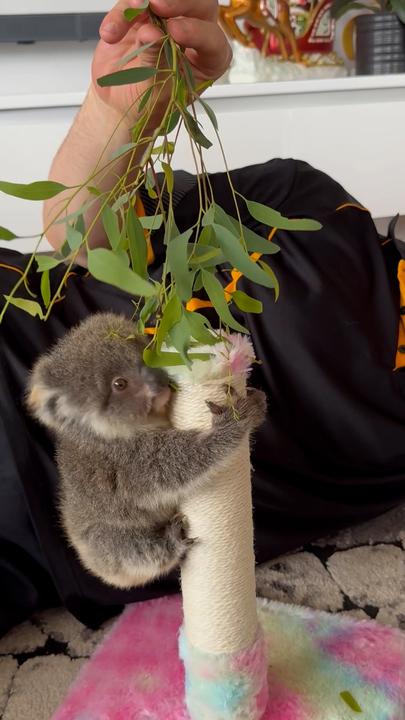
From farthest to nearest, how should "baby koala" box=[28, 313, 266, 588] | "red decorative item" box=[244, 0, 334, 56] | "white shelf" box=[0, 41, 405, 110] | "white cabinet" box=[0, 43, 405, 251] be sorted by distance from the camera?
"red decorative item" box=[244, 0, 334, 56]
"white shelf" box=[0, 41, 405, 110]
"white cabinet" box=[0, 43, 405, 251]
"baby koala" box=[28, 313, 266, 588]

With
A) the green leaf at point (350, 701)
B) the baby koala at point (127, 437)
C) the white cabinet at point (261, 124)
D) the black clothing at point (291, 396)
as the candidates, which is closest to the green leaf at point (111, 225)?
the baby koala at point (127, 437)

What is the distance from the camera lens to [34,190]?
0.54 metres

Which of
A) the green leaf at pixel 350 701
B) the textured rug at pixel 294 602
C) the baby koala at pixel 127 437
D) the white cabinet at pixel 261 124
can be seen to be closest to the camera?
the baby koala at pixel 127 437

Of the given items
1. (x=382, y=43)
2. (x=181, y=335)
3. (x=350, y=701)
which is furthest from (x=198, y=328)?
(x=382, y=43)

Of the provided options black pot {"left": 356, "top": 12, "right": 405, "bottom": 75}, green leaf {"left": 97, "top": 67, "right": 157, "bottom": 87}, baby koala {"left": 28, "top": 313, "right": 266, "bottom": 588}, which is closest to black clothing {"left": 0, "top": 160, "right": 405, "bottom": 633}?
baby koala {"left": 28, "top": 313, "right": 266, "bottom": 588}

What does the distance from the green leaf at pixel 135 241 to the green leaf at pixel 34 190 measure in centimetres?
6

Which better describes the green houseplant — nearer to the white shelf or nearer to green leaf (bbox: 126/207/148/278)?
the white shelf

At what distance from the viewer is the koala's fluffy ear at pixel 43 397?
0.69m

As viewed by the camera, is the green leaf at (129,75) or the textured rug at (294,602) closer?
the green leaf at (129,75)

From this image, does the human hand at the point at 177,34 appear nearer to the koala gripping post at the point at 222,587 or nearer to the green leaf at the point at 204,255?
the green leaf at the point at 204,255

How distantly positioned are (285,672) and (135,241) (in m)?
0.56

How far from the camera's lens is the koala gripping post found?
694 mm

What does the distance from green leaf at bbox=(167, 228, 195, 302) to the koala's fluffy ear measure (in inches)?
7.6

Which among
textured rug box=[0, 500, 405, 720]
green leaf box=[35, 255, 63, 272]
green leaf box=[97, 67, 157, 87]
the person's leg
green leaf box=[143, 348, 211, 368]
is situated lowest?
textured rug box=[0, 500, 405, 720]
